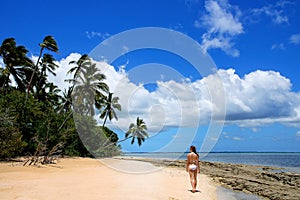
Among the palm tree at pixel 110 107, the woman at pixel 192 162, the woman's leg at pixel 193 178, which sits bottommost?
the woman's leg at pixel 193 178

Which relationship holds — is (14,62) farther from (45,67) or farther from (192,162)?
(192,162)

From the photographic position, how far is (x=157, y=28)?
16.8 metres

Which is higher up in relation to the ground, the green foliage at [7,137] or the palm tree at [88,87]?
the palm tree at [88,87]

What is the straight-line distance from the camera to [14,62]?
100ft

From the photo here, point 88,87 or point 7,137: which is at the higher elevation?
point 88,87

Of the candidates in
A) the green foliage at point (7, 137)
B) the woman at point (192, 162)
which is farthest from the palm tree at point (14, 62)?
Answer: the woman at point (192, 162)

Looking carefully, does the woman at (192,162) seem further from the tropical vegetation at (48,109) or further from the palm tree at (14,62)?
the palm tree at (14,62)

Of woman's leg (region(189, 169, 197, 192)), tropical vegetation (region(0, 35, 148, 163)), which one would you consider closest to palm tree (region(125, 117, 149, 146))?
tropical vegetation (region(0, 35, 148, 163))

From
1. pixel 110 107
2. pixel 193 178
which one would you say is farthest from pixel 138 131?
pixel 193 178

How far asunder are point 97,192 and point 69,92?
32.8 meters

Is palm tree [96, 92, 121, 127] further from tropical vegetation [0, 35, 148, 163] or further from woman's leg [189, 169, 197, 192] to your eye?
woman's leg [189, 169, 197, 192]

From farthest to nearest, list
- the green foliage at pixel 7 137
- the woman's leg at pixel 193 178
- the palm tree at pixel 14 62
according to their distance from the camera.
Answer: the palm tree at pixel 14 62
the green foliage at pixel 7 137
the woman's leg at pixel 193 178

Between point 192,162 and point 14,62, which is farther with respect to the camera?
point 14,62

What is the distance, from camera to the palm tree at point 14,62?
30016 millimetres
